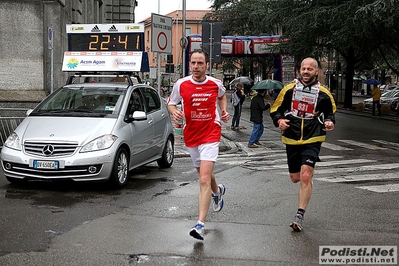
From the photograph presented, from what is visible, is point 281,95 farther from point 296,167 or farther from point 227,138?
point 227,138

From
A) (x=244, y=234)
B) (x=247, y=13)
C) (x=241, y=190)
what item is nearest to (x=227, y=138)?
(x=241, y=190)

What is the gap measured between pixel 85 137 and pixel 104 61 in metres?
3.58

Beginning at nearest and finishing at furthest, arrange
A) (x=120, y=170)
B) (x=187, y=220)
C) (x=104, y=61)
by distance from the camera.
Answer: (x=187, y=220) < (x=120, y=170) < (x=104, y=61)

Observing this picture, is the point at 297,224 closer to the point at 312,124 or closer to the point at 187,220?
the point at 312,124

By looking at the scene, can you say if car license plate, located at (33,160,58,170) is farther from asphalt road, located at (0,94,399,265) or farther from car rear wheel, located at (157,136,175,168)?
car rear wheel, located at (157,136,175,168)

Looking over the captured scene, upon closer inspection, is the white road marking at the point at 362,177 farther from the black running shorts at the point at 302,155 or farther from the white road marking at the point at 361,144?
the white road marking at the point at 361,144

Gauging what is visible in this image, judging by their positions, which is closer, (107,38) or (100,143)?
(100,143)

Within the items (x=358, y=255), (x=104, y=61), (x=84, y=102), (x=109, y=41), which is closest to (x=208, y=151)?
(x=358, y=255)

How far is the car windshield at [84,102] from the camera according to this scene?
31.2 ft

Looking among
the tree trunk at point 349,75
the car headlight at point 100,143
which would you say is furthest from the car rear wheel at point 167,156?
the tree trunk at point 349,75

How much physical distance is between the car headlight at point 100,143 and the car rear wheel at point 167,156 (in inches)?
103

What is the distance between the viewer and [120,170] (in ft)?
29.8

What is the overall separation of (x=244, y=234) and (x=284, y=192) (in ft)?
9.34

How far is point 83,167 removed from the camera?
848 centimetres
